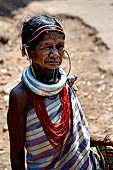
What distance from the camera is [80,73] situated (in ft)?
17.2

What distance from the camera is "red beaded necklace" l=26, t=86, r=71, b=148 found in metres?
1.97

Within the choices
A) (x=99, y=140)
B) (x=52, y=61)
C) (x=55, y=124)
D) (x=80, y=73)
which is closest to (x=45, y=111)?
(x=55, y=124)

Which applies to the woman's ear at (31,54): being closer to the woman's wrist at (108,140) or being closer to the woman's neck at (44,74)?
the woman's neck at (44,74)

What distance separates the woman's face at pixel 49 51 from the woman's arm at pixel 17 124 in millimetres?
202

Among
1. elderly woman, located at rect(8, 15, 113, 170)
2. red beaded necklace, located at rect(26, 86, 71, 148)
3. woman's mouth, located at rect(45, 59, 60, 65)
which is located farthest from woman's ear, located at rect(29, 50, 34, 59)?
red beaded necklace, located at rect(26, 86, 71, 148)

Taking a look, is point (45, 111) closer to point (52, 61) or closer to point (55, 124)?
point (55, 124)

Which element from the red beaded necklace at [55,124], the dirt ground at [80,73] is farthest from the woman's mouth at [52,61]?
the dirt ground at [80,73]

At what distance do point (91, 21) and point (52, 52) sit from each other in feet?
19.7

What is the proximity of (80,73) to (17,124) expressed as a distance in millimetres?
3371

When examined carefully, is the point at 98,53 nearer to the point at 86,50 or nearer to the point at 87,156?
the point at 86,50

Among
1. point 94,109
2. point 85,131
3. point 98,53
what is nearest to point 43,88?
point 85,131

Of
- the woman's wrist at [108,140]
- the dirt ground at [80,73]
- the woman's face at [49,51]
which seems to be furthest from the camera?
the dirt ground at [80,73]

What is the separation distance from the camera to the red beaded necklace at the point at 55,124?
77.5 inches

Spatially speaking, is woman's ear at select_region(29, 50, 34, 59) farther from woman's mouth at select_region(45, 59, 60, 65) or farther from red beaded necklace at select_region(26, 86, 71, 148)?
red beaded necklace at select_region(26, 86, 71, 148)
